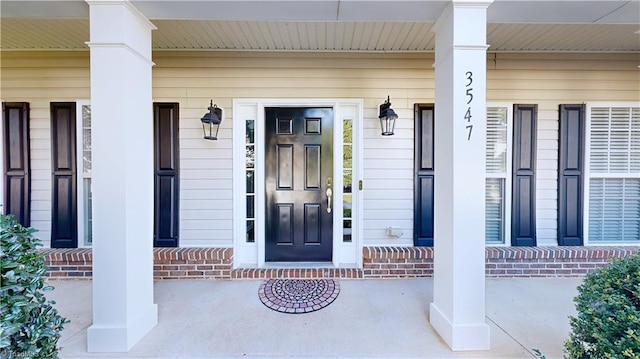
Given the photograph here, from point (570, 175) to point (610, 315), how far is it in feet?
8.84

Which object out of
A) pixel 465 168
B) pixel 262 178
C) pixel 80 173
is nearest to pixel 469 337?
pixel 465 168

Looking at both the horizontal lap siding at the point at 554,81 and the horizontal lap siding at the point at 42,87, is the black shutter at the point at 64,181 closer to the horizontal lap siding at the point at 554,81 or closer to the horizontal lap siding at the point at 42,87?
the horizontal lap siding at the point at 42,87

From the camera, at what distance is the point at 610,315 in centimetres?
144

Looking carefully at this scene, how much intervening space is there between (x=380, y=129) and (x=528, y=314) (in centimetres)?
231

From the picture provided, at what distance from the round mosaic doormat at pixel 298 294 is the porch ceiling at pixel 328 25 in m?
2.52

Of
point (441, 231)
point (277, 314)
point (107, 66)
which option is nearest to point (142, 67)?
point (107, 66)

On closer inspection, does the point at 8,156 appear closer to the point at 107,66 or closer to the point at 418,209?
the point at 107,66

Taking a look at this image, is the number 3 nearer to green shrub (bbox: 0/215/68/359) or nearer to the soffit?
the soffit

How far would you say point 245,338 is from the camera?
7.16 feet

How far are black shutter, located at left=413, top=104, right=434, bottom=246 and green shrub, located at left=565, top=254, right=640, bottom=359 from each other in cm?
178

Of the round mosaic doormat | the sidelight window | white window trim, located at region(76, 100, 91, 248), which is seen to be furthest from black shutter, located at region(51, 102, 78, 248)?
the sidelight window

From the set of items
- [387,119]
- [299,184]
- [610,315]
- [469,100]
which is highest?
[387,119]

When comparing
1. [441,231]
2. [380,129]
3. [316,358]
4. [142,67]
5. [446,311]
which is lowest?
[316,358]

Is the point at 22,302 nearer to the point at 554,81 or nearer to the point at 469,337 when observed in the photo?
the point at 469,337
